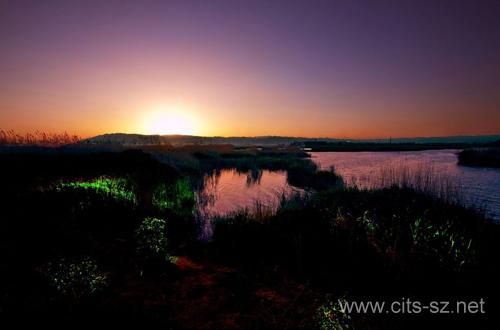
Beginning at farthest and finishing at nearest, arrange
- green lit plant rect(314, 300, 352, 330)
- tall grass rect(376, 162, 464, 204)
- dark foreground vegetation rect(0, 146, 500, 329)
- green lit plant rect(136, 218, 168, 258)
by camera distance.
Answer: tall grass rect(376, 162, 464, 204)
green lit plant rect(136, 218, 168, 258)
dark foreground vegetation rect(0, 146, 500, 329)
green lit plant rect(314, 300, 352, 330)

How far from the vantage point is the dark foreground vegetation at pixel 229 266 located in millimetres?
5353

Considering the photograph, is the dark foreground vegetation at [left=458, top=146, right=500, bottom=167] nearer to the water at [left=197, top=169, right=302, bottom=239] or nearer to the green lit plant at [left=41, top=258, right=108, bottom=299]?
the water at [left=197, top=169, right=302, bottom=239]

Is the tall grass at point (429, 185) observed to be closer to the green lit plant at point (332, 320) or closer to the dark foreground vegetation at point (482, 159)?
the green lit plant at point (332, 320)

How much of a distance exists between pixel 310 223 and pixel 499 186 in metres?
A: 19.5

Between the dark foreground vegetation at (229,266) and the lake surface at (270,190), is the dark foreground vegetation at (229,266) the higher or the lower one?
the higher one

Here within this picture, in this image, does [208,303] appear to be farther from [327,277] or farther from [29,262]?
[29,262]

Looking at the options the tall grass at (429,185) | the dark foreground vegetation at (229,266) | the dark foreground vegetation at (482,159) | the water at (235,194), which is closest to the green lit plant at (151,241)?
the dark foreground vegetation at (229,266)

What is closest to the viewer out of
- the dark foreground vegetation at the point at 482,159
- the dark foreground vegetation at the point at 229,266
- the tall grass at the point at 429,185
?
the dark foreground vegetation at the point at 229,266

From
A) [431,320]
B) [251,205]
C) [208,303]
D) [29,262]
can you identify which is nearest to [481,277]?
[431,320]

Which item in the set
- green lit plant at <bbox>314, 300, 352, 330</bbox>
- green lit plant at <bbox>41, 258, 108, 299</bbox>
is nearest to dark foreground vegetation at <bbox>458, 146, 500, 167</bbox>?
green lit plant at <bbox>314, 300, 352, 330</bbox>

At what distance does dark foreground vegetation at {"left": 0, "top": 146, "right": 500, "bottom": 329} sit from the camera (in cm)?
535

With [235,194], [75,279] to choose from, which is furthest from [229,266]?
[235,194]

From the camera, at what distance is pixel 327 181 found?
82.8 ft

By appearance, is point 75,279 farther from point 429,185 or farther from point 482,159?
point 482,159
